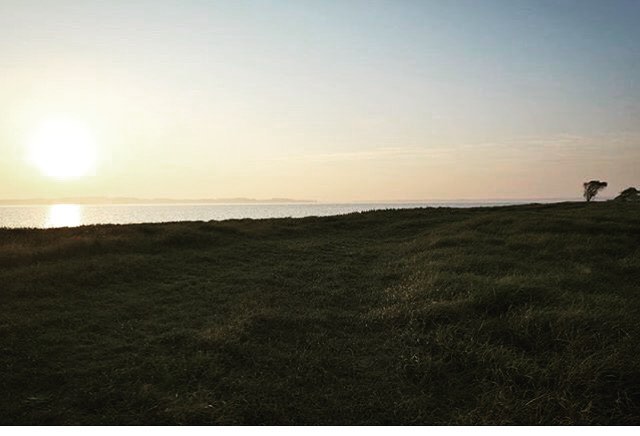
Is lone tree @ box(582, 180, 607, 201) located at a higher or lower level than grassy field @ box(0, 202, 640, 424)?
higher

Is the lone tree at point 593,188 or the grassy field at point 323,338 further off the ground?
the lone tree at point 593,188

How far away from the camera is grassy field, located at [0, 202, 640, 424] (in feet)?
24.8

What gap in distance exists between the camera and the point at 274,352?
10023 millimetres

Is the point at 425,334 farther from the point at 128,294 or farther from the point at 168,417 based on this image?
the point at 128,294

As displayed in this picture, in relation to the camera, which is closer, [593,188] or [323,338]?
[323,338]

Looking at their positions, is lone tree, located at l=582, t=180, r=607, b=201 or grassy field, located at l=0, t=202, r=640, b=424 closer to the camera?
grassy field, located at l=0, t=202, r=640, b=424

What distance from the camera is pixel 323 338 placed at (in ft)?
36.4

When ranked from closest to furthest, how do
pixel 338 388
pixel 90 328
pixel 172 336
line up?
1. pixel 338 388
2. pixel 172 336
3. pixel 90 328

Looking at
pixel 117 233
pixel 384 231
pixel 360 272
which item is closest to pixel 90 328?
pixel 360 272

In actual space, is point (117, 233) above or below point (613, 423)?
above

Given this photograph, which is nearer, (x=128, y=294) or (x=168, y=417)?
(x=168, y=417)

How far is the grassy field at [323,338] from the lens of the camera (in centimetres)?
755

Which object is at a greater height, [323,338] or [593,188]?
[593,188]

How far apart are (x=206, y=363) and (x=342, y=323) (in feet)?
14.7
